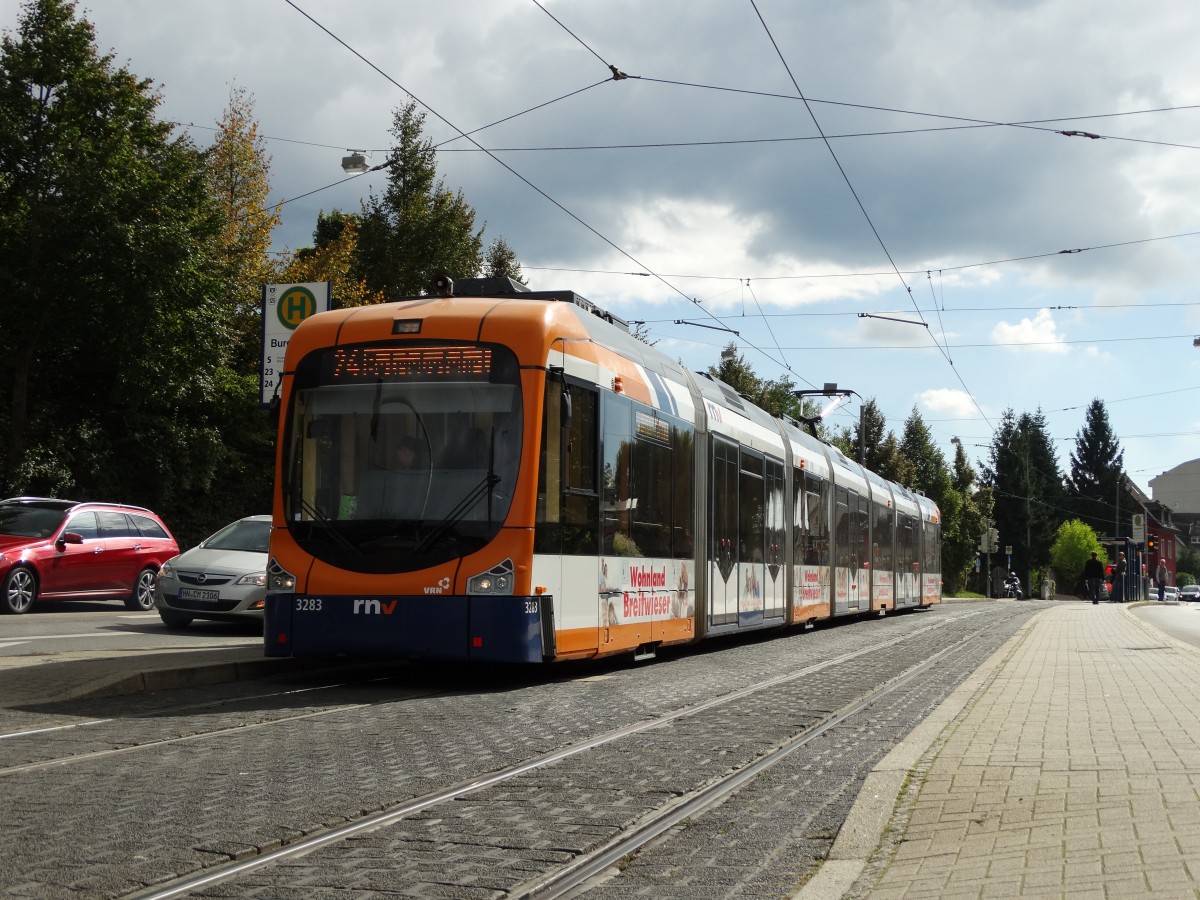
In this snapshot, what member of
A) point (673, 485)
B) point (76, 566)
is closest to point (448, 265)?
point (76, 566)

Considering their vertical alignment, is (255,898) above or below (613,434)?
below

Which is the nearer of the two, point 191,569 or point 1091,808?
point 1091,808

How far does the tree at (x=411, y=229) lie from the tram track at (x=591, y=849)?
34.5m

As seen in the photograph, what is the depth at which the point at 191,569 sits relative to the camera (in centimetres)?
1748

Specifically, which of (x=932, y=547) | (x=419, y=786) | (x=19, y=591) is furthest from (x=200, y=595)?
(x=932, y=547)

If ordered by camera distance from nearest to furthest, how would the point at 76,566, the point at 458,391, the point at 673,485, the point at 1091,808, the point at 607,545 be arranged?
the point at 1091,808, the point at 458,391, the point at 607,545, the point at 673,485, the point at 76,566

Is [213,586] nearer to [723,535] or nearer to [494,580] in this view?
[723,535]

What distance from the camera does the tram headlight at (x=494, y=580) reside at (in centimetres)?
1102

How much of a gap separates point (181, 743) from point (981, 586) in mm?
110806

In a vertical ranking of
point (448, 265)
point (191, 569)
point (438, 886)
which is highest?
point (448, 265)

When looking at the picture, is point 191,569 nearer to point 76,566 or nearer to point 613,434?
point 76,566

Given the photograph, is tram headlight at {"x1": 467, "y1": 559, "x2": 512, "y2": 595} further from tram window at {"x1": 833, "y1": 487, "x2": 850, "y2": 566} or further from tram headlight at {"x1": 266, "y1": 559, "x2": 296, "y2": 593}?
tram window at {"x1": 833, "y1": 487, "x2": 850, "y2": 566}

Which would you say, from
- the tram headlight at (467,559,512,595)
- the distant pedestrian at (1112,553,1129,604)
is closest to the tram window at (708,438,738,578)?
the tram headlight at (467,559,512,595)

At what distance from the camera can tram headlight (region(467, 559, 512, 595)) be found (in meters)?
11.0
